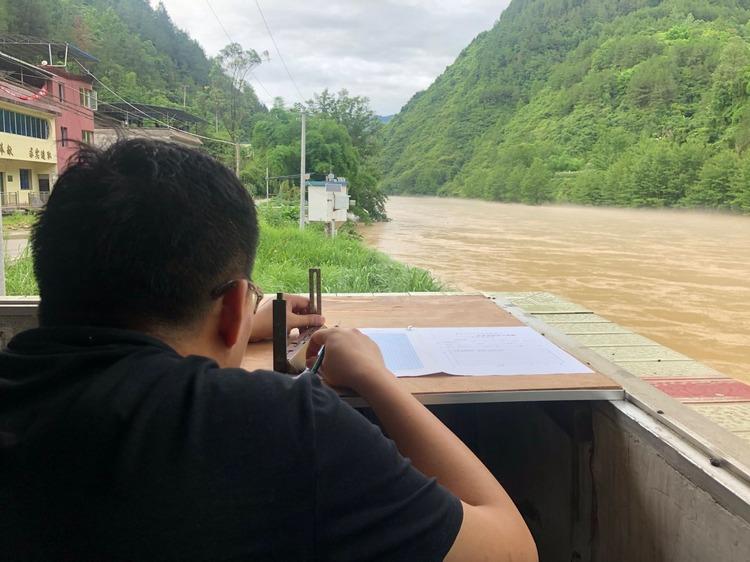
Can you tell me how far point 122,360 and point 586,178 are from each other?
38284mm

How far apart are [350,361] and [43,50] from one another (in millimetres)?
19818

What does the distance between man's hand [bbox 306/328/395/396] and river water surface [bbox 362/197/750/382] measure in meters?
8.59

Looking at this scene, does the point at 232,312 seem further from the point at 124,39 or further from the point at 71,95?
the point at 124,39

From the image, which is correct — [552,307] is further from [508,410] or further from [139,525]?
[139,525]

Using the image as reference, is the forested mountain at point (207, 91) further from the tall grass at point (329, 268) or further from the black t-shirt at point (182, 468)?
the black t-shirt at point (182, 468)

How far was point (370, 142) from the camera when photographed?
32.2 metres

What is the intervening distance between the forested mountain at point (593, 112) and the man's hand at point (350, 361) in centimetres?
3021

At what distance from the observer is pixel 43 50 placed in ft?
56.2

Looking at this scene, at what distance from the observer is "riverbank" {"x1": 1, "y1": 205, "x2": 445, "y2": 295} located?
6750mm

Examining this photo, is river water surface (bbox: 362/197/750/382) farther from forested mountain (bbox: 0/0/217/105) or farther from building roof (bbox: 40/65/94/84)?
forested mountain (bbox: 0/0/217/105)

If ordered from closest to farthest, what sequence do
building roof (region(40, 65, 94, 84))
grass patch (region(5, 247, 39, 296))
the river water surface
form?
1. grass patch (region(5, 247, 39, 296))
2. the river water surface
3. building roof (region(40, 65, 94, 84))

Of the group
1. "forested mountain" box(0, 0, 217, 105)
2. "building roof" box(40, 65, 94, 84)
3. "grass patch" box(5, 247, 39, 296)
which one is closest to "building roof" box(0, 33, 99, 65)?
"building roof" box(40, 65, 94, 84)

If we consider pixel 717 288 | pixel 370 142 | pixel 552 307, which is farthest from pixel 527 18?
pixel 552 307

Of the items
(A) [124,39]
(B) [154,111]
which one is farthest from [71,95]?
(A) [124,39]
